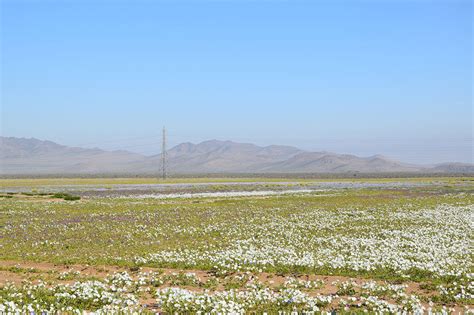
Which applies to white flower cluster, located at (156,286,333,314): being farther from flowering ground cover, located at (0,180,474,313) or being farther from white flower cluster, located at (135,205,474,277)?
white flower cluster, located at (135,205,474,277)

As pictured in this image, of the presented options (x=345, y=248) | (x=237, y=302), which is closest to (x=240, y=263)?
(x=237, y=302)

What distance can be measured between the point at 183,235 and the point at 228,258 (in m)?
8.94

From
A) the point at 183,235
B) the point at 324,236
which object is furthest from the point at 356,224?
the point at 183,235

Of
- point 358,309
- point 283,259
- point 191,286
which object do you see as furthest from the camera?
point 283,259

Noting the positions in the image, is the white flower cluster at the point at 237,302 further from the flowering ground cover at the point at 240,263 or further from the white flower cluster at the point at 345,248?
the white flower cluster at the point at 345,248

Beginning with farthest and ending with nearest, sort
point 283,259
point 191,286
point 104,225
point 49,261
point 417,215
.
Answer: point 417,215 → point 104,225 → point 49,261 → point 283,259 → point 191,286

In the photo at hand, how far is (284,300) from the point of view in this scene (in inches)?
516

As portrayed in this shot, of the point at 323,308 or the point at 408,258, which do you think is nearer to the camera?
the point at 323,308

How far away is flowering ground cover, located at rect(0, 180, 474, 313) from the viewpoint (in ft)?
43.5

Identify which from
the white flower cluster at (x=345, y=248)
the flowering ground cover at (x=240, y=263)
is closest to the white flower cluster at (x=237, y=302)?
the flowering ground cover at (x=240, y=263)

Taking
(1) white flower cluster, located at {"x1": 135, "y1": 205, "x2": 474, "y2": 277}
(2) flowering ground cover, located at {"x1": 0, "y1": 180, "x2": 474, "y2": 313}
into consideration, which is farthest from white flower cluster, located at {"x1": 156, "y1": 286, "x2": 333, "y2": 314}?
(1) white flower cluster, located at {"x1": 135, "y1": 205, "x2": 474, "y2": 277}

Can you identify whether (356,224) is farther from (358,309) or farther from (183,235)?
(358,309)

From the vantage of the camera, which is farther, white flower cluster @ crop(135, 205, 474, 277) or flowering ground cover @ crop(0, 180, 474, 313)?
white flower cluster @ crop(135, 205, 474, 277)

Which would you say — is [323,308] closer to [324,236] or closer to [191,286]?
[191,286]
